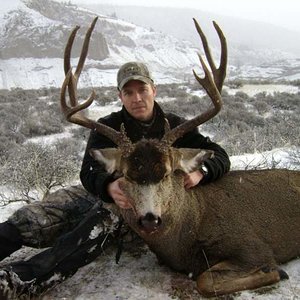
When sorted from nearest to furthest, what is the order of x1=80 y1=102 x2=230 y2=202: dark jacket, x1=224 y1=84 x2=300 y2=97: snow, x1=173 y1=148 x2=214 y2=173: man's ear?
x1=173 y1=148 x2=214 y2=173: man's ear, x1=80 y1=102 x2=230 y2=202: dark jacket, x1=224 y1=84 x2=300 y2=97: snow

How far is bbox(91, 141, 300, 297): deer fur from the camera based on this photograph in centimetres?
356

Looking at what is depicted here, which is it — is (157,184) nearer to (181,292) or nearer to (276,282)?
(181,292)

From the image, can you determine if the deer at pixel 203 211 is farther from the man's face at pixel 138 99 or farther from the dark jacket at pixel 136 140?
the man's face at pixel 138 99

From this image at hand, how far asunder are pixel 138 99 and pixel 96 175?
94 cm

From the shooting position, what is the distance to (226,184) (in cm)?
437

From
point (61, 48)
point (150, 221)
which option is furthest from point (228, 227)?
point (61, 48)

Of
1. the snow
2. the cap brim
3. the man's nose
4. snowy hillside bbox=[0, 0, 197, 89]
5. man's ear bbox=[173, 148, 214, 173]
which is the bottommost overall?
snowy hillside bbox=[0, 0, 197, 89]

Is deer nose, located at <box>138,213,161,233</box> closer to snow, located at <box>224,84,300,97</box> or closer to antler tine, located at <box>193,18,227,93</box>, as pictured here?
antler tine, located at <box>193,18,227,93</box>

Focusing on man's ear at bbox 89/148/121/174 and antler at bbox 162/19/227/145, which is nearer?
antler at bbox 162/19/227/145

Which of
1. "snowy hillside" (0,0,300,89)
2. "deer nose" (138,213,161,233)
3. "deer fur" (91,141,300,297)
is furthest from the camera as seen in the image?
"snowy hillside" (0,0,300,89)

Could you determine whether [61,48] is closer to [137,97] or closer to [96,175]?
[137,97]

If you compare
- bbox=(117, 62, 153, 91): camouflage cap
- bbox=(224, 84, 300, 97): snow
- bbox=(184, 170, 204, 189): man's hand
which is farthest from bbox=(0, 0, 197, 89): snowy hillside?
bbox=(184, 170, 204, 189): man's hand

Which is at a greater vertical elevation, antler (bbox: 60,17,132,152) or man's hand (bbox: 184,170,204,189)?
antler (bbox: 60,17,132,152)

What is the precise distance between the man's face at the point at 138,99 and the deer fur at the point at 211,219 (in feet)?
2.89
